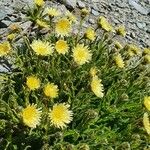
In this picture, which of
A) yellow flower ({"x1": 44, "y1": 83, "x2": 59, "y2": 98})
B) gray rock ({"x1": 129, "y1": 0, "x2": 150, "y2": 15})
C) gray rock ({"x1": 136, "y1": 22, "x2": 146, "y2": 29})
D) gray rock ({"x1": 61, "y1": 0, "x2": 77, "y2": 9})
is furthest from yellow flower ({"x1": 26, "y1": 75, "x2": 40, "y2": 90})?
gray rock ({"x1": 129, "y1": 0, "x2": 150, "y2": 15})

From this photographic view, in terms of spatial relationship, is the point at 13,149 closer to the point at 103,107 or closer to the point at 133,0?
the point at 103,107

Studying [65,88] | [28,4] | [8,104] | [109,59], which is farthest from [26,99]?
[28,4]

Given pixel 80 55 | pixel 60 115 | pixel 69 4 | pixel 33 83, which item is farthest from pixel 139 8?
pixel 60 115

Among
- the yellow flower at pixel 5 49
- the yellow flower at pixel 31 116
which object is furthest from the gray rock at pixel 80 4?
the yellow flower at pixel 31 116

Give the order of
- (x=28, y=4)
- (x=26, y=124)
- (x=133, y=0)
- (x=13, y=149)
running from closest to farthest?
(x=26, y=124)
(x=13, y=149)
(x=28, y=4)
(x=133, y=0)

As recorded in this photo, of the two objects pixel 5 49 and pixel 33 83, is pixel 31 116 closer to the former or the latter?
pixel 33 83

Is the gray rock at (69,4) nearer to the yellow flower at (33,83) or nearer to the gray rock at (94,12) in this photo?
the gray rock at (94,12)

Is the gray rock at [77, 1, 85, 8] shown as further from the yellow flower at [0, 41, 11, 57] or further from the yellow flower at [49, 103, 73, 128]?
the yellow flower at [49, 103, 73, 128]
